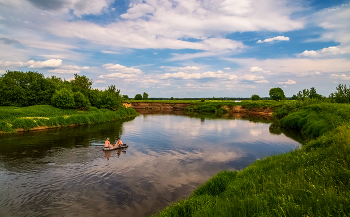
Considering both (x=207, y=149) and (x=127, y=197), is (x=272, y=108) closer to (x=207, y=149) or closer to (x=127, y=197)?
(x=207, y=149)

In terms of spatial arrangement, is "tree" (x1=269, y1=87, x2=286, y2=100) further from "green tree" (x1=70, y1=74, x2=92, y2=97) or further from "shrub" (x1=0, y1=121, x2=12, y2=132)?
"shrub" (x1=0, y1=121, x2=12, y2=132)

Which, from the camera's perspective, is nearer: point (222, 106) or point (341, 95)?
point (341, 95)

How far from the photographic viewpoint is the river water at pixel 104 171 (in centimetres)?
1127

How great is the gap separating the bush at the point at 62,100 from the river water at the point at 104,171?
16.4 metres

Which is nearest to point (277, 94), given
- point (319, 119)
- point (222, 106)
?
point (222, 106)

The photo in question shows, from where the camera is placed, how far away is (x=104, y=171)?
16.3 meters

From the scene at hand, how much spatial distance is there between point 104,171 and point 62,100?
33.4m

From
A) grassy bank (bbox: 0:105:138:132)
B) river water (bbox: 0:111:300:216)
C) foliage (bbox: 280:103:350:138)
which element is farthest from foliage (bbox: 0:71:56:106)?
foliage (bbox: 280:103:350:138)

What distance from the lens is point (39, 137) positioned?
27.4 m

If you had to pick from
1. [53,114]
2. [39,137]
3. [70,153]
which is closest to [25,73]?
[53,114]

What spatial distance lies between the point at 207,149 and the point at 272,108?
Result: 2444 inches

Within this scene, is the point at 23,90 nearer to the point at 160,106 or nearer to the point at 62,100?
the point at 62,100

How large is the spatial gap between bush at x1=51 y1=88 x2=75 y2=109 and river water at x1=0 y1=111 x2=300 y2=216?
646 inches

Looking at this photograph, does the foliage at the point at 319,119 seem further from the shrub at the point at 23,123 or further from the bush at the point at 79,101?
the bush at the point at 79,101
